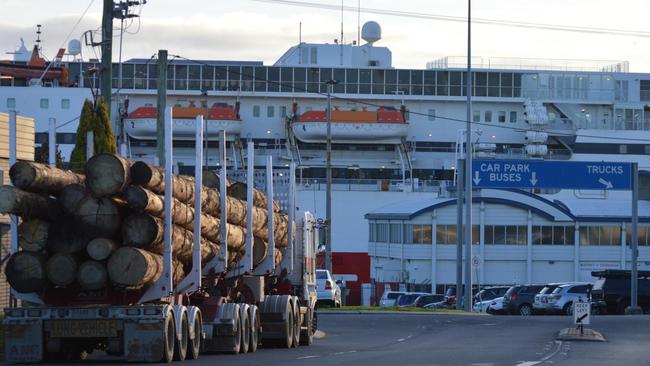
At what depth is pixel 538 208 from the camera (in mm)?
68312

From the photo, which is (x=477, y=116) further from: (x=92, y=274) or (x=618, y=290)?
(x=92, y=274)

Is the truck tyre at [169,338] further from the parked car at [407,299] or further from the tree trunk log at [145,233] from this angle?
the parked car at [407,299]

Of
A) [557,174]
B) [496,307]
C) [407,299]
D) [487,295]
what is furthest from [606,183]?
[407,299]

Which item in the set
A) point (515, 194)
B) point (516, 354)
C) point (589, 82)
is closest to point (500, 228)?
point (515, 194)

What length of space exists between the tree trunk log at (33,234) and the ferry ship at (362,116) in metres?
54.7

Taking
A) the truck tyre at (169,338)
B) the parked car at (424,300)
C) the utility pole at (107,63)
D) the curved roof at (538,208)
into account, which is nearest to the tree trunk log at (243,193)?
the utility pole at (107,63)

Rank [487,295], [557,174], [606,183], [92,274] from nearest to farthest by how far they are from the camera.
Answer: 1. [92,274]
2. [557,174]
3. [606,183]
4. [487,295]

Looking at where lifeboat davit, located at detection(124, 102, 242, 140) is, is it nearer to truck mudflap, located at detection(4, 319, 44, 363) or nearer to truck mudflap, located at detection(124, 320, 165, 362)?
truck mudflap, located at detection(4, 319, 44, 363)

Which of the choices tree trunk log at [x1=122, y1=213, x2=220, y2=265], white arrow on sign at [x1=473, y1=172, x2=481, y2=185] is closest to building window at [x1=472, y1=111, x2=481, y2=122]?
white arrow on sign at [x1=473, y1=172, x2=481, y2=185]

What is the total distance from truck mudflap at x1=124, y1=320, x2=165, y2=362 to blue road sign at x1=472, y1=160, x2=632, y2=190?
36.6m

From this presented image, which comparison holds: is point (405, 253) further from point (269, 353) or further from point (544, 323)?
point (269, 353)

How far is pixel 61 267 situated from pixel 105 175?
1344 millimetres

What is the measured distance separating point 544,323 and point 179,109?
4159 centimetres

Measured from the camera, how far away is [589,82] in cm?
8381
